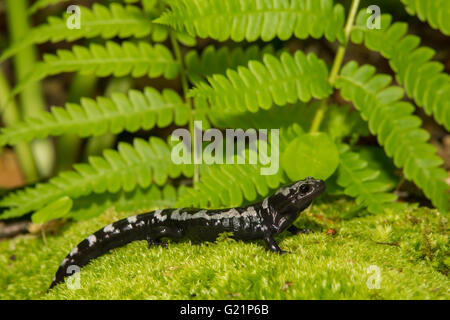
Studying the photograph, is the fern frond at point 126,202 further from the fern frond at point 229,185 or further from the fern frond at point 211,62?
the fern frond at point 211,62

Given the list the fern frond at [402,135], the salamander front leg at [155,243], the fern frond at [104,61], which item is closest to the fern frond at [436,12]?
the fern frond at [402,135]

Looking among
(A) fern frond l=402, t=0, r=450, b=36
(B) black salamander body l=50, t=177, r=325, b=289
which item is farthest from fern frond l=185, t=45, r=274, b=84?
(B) black salamander body l=50, t=177, r=325, b=289

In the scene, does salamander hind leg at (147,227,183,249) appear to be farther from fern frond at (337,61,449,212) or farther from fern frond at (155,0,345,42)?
fern frond at (337,61,449,212)

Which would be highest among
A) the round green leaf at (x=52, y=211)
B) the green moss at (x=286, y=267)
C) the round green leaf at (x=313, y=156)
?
the round green leaf at (x=313, y=156)

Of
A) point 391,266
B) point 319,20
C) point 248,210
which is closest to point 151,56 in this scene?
point 319,20

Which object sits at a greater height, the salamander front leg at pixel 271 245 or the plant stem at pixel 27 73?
the plant stem at pixel 27 73

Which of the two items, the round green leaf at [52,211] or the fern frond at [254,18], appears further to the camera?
the round green leaf at [52,211]
